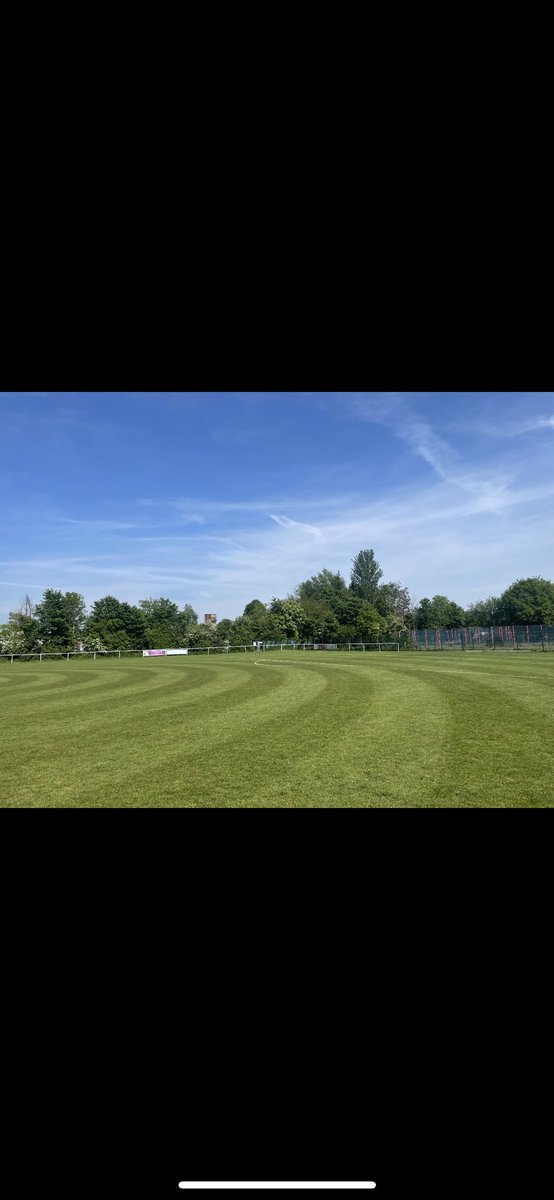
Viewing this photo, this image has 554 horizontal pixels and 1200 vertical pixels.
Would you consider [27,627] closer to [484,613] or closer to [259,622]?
[259,622]

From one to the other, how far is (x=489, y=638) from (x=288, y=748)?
65.1 ft

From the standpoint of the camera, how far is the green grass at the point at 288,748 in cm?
346

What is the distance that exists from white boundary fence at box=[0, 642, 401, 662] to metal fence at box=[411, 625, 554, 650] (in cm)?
170

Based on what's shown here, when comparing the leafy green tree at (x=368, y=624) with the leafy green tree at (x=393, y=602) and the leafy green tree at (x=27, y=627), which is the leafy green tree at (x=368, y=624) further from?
the leafy green tree at (x=27, y=627)

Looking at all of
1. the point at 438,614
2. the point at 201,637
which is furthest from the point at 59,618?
the point at 438,614

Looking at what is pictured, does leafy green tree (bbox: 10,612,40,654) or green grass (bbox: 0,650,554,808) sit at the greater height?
leafy green tree (bbox: 10,612,40,654)

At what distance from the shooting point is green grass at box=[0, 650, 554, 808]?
346 cm

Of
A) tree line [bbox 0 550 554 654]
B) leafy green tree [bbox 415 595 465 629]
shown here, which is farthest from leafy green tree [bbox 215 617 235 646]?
leafy green tree [bbox 415 595 465 629]

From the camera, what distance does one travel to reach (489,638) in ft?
72.8

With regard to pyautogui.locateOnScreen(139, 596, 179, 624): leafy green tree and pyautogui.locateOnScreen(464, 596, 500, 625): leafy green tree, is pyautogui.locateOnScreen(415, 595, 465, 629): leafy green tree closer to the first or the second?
pyautogui.locateOnScreen(464, 596, 500, 625): leafy green tree
